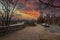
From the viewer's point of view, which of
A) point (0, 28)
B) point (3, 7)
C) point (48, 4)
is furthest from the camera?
point (3, 7)

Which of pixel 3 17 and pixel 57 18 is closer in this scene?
pixel 3 17

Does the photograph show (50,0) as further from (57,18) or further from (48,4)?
(57,18)

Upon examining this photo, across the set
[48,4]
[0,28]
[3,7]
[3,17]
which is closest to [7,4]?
[3,7]

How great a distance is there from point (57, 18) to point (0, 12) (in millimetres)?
86118

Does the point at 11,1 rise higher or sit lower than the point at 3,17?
higher

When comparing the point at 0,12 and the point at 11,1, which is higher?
the point at 11,1

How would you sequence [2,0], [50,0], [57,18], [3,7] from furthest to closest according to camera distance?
[57,18]
[3,7]
[2,0]
[50,0]

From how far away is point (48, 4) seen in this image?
564 inches

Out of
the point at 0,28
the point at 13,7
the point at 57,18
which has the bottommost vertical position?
the point at 57,18

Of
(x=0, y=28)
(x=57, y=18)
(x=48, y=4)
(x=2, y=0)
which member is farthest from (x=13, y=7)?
(x=57, y=18)

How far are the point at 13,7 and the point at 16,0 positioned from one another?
71.3 inches

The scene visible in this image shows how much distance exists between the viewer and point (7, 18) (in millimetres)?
28141

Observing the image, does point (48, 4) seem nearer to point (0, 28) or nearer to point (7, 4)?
point (0, 28)

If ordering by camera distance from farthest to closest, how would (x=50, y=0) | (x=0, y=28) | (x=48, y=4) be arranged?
(x=0, y=28)
(x=48, y=4)
(x=50, y=0)
